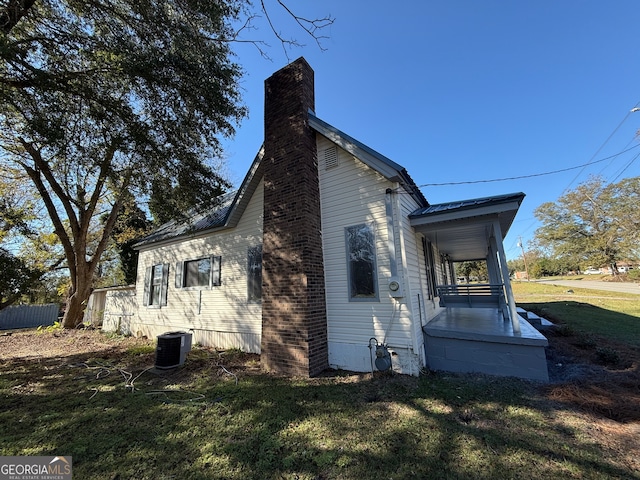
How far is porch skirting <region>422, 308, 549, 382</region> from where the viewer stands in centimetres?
493

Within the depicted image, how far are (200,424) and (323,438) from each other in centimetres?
178

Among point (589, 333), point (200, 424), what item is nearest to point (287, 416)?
point (200, 424)

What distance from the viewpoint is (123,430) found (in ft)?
11.8

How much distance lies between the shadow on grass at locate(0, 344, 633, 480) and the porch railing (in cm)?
193

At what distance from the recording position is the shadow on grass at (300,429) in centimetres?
277

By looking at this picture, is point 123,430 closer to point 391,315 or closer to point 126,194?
point 391,315

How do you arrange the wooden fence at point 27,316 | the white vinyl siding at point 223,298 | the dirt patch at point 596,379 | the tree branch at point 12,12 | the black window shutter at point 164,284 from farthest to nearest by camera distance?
the wooden fence at point 27,316
the black window shutter at point 164,284
the white vinyl siding at point 223,298
the tree branch at point 12,12
the dirt patch at point 596,379

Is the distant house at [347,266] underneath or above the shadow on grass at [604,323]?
above

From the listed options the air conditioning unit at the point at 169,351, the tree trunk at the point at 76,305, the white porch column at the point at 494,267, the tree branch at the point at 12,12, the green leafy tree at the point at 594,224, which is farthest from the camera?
the green leafy tree at the point at 594,224

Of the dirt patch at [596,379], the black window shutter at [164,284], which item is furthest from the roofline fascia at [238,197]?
the dirt patch at [596,379]

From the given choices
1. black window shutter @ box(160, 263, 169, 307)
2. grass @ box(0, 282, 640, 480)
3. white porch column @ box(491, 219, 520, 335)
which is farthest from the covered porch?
black window shutter @ box(160, 263, 169, 307)

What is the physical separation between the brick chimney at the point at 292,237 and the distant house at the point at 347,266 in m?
0.03

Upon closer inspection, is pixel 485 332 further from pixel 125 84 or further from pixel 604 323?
pixel 125 84

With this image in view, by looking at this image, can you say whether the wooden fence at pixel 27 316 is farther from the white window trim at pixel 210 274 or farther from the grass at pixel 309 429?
the grass at pixel 309 429
